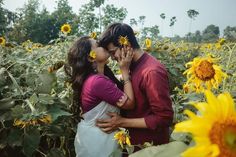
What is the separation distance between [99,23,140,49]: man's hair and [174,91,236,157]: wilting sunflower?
140 centimetres

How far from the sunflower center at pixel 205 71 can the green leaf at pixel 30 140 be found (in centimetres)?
85

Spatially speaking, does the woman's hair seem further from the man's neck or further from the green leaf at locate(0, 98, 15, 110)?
the green leaf at locate(0, 98, 15, 110)

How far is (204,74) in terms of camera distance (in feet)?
5.49

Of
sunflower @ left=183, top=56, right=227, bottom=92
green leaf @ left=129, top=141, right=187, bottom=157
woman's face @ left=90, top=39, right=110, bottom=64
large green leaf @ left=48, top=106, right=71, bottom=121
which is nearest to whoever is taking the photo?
green leaf @ left=129, top=141, right=187, bottom=157

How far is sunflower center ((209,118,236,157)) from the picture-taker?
0.64 metres

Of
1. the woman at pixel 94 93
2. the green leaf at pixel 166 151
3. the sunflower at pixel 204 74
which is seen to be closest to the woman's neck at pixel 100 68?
the woman at pixel 94 93

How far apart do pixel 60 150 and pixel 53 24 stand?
33242 mm

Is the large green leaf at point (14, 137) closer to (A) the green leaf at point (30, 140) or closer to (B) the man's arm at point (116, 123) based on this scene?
(A) the green leaf at point (30, 140)

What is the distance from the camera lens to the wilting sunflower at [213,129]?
2.06 ft

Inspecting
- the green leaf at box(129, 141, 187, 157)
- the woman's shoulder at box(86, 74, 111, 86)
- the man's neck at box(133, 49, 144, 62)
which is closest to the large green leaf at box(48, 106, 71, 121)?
the woman's shoulder at box(86, 74, 111, 86)

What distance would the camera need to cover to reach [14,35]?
59.8ft

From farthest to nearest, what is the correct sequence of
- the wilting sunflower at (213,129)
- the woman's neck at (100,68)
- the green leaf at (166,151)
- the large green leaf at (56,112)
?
the woman's neck at (100,68)
the large green leaf at (56,112)
the green leaf at (166,151)
the wilting sunflower at (213,129)

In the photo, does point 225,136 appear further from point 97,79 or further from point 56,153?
point 56,153

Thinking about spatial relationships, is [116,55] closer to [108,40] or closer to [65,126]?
[108,40]
